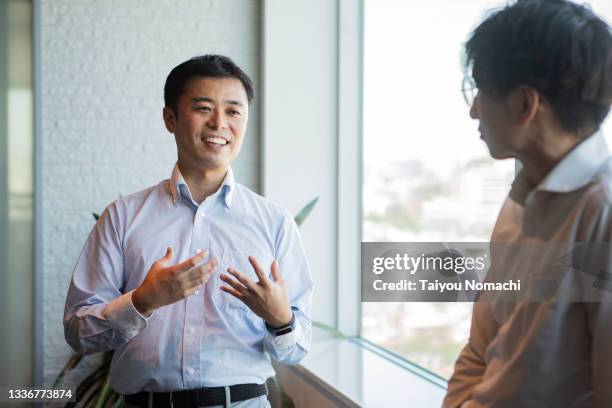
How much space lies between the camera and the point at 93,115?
4094 mm

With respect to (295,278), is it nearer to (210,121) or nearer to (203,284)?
(203,284)

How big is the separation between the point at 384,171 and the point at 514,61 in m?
2.53

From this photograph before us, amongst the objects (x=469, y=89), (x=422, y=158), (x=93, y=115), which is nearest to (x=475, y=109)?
(x=469, y=89)

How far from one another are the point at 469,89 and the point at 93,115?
3262 mm

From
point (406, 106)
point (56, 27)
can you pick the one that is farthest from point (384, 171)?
point (56, 27)

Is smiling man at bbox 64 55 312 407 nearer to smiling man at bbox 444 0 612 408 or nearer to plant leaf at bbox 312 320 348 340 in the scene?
smiling man at bbox 444 0 612 408

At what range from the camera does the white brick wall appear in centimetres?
406

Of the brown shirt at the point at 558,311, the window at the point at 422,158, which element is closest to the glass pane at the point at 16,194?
the window at the point at 422,158

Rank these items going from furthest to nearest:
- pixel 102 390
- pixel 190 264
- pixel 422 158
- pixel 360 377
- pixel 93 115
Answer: pixel 93 115 → pixel 102 390 → pixel 422 158 → pixel 360 377 → pixel 190 264

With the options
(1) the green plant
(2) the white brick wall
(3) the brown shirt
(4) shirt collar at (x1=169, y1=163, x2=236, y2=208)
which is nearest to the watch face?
(4) shirt collar at (x1=169, y1=163, x2=236, y2=208)

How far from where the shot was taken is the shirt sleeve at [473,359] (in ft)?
3.92

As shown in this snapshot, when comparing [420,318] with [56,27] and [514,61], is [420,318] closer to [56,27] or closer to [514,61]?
[514,61]

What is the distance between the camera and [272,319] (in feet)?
6.19

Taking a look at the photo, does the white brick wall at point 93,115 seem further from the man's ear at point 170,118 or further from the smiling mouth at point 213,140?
the smiling mouth at point 213,140
